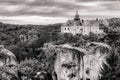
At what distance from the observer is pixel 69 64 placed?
28531 mm

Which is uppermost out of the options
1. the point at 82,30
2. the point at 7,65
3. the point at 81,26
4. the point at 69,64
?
the point at 81,26

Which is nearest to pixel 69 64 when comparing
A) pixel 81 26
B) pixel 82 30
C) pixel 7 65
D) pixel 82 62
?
pixel 82 62

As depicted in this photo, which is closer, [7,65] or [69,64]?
[69,64]

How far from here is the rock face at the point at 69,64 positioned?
93.8 feet

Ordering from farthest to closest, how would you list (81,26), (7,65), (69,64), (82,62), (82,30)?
(81,26) → (82,30) → (7,65) → (82,62) → (69,64)

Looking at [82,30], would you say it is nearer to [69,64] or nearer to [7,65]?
[7,65]

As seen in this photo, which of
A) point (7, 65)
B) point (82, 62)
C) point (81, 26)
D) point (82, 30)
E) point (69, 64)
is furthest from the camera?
point (81, 26)

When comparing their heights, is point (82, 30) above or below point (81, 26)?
below

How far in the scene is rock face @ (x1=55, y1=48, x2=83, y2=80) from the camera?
28578mm

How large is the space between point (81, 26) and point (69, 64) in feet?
125

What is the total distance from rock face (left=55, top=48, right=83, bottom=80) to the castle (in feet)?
108

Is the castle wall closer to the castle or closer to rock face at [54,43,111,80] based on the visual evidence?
the castle

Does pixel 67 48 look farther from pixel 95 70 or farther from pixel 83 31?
pixel 83 31

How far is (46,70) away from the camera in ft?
105
